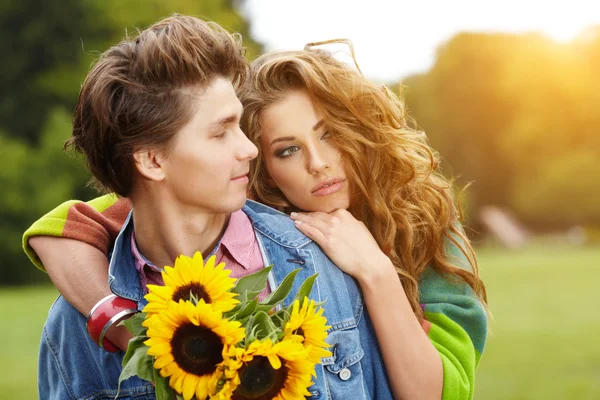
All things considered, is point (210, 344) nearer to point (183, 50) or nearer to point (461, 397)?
point (183, 50)

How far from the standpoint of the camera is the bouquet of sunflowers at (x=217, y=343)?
2434mm

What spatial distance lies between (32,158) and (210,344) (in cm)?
2552

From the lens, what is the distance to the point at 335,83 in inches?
145

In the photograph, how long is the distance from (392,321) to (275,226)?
599mm

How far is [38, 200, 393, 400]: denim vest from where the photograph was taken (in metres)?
3.08

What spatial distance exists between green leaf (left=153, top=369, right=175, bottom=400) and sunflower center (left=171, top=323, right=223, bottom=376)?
86 mm

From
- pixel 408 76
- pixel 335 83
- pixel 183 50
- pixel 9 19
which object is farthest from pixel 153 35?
pixel 408 76

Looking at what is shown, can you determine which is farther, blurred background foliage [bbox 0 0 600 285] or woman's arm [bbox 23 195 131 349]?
blurred background foliage [bbox 0 0 600 285]

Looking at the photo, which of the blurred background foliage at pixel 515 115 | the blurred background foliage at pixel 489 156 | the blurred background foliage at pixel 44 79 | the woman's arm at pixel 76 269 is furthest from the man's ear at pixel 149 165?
the blurred background foliage at pixel 515 115

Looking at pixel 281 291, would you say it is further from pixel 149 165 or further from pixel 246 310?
pixel 149 165

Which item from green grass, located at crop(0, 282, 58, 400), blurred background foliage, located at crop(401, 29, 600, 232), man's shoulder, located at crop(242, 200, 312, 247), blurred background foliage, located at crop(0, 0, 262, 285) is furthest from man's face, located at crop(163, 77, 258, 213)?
blurred background foliage, located at crop(401, 29, 600, 232)

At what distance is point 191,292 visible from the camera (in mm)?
2529

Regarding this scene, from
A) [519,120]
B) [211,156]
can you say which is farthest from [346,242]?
[519,120]

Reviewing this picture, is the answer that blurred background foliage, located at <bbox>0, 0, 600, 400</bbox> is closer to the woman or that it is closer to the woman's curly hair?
the woman's curly hair
